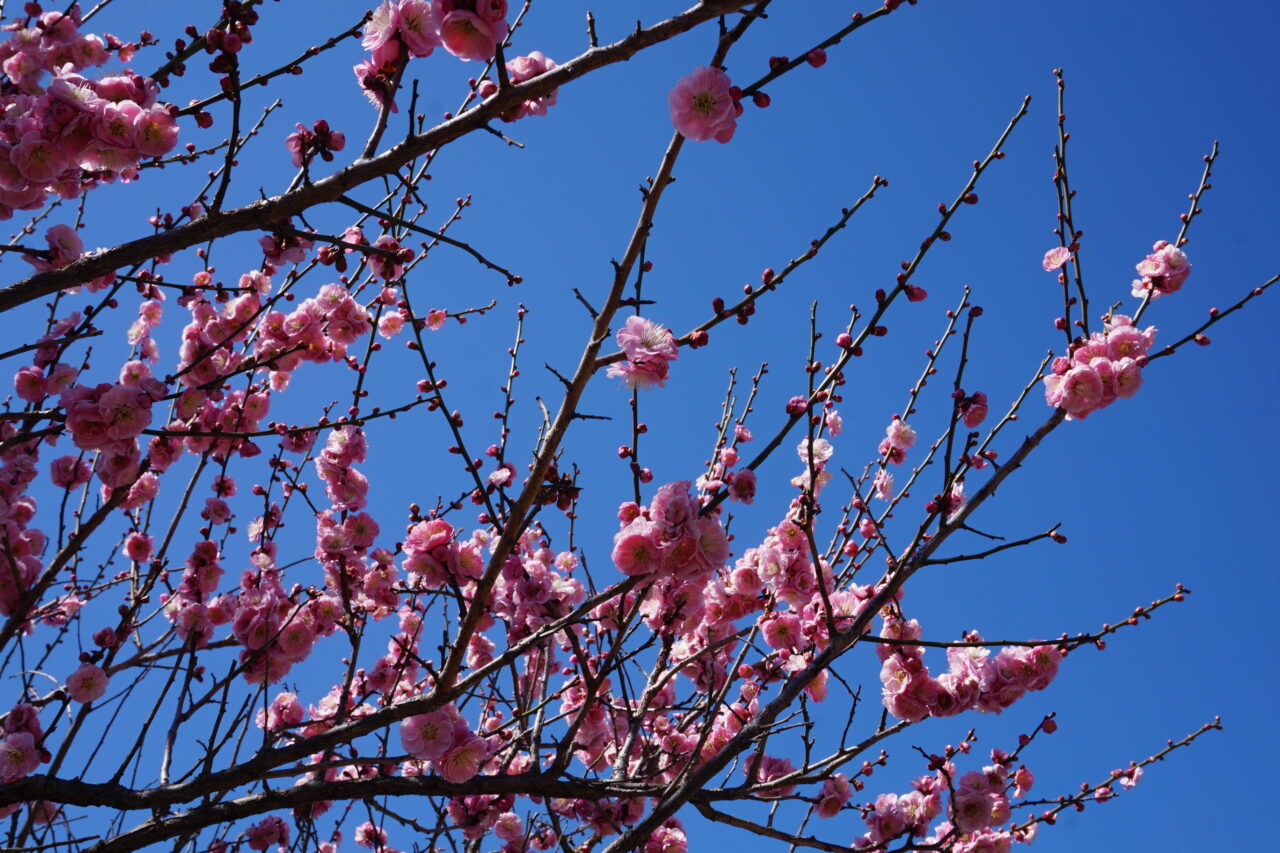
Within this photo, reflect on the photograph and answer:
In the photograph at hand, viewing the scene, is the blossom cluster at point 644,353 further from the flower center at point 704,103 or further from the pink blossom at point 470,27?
the pink blossom at point 470,27

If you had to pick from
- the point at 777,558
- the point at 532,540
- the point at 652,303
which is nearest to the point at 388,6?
the point at 652,303

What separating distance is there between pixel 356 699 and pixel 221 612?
1.14 meters

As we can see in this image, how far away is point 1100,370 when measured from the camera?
3379 millimetres

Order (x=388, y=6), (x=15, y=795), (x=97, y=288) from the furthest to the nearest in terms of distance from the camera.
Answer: (x=97, y=288) < (x=15, y=795) < (x=388, y=6)

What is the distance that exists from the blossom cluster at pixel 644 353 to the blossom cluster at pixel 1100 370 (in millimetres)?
1619

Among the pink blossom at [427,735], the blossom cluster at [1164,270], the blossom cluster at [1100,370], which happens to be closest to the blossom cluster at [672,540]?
the pink blossom at [427,735]

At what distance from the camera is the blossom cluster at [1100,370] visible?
3.27 meters

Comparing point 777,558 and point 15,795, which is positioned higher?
point 777,558

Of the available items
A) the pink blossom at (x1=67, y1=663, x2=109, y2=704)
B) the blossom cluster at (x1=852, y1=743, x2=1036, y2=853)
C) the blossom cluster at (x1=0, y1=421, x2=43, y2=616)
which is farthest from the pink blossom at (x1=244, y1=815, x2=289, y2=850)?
the blossom cluster at (x1=852, y1=743, x2=1036, y2=853)

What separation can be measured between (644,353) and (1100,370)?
1.90 metres

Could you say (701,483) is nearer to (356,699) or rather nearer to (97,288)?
(356,699)

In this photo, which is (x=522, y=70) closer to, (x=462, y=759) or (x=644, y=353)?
(x=644, y=353)

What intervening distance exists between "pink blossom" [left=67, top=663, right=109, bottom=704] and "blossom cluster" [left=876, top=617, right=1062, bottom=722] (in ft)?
10.6

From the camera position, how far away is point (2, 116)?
3.15 m
